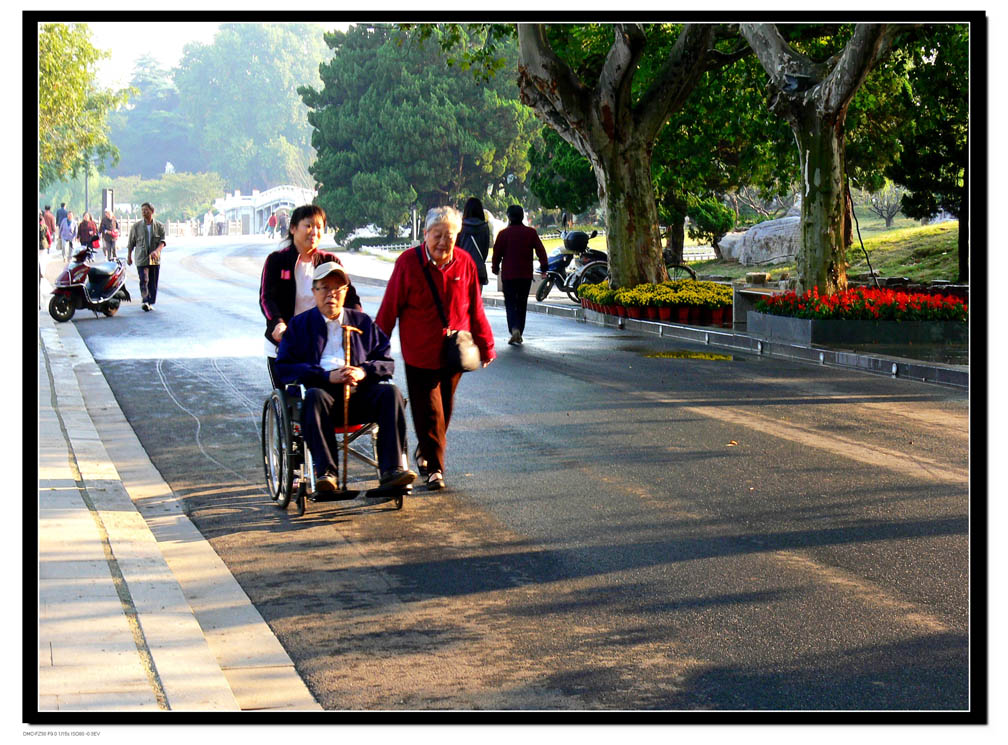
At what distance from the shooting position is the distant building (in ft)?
330

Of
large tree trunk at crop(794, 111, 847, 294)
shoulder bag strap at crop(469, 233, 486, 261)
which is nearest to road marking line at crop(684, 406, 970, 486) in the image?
shoulder bag strap at crop(469, 233, 486, 261)

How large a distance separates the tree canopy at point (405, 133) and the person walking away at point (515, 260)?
44.3m

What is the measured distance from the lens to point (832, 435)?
10.9 meters

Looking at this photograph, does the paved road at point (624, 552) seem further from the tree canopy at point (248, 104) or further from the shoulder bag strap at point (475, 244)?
the tree canopy at point (248, 104)

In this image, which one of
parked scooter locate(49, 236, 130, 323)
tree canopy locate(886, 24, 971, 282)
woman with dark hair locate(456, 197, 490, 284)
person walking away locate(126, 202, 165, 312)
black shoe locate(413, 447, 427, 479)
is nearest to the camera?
black shoe locate(413, 447, 427, 479)

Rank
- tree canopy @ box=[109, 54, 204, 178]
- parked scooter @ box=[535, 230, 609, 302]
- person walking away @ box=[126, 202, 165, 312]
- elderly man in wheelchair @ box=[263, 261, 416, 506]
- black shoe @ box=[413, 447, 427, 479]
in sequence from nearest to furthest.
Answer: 1. elderly man in wheelchair @ box=[263, 261, 416, 506]
2. black shoe @ box=[413, 447, 427, 479]
3. person walking away @ box=[126, 202, 165, 312]
4. parked scooter @ box=[535, 230, 609, 302]
5. tree canopy @ box=[109, 54, 204, 178]

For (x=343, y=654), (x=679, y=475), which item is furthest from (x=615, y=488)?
(x=343, y=654)

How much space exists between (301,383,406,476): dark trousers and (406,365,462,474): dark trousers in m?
0.69

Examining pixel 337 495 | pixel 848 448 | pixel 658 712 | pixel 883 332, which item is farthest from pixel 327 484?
pixel 883 332

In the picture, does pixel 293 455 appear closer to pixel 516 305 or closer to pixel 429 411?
pixel 429 411

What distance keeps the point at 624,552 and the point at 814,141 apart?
14268 millimetres

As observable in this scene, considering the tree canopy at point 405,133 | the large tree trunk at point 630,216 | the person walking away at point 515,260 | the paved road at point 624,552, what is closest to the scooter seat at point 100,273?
the person walking away at point 515,260

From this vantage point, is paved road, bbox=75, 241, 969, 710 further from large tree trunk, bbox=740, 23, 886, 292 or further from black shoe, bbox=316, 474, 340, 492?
large tree trunk, bbox=740, 23, 886, 292

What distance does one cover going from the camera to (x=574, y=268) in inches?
1196
